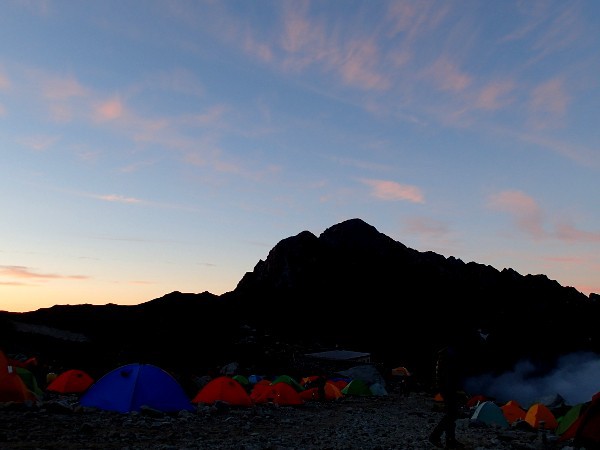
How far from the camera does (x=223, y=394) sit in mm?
19938

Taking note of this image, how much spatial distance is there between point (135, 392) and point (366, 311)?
110709mm

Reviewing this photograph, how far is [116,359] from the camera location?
143 feet

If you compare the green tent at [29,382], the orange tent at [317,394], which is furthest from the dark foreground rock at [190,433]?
the orange tent at [317,394]

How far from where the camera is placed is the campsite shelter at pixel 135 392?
15.2m

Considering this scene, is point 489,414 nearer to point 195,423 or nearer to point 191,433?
point 195,423

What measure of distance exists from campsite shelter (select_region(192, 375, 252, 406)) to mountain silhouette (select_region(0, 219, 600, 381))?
145 ft

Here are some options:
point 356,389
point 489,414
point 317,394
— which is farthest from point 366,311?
point 489,414

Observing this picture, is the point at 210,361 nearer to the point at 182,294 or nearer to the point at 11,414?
the point at 11,414

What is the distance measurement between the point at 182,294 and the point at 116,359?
67260 mm

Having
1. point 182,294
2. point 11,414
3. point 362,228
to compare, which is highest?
point 362,228

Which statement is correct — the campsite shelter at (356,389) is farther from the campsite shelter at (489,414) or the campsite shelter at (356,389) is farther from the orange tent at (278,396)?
the campsite shelter at (489,414)

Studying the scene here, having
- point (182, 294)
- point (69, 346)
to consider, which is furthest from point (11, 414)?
point (182, 294)

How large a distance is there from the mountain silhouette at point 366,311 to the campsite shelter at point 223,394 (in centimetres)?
4413

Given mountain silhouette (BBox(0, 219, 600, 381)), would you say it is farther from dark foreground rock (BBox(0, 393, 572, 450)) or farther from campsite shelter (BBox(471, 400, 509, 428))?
dark foreground rock (BBox(0, 393, 572, 450))
